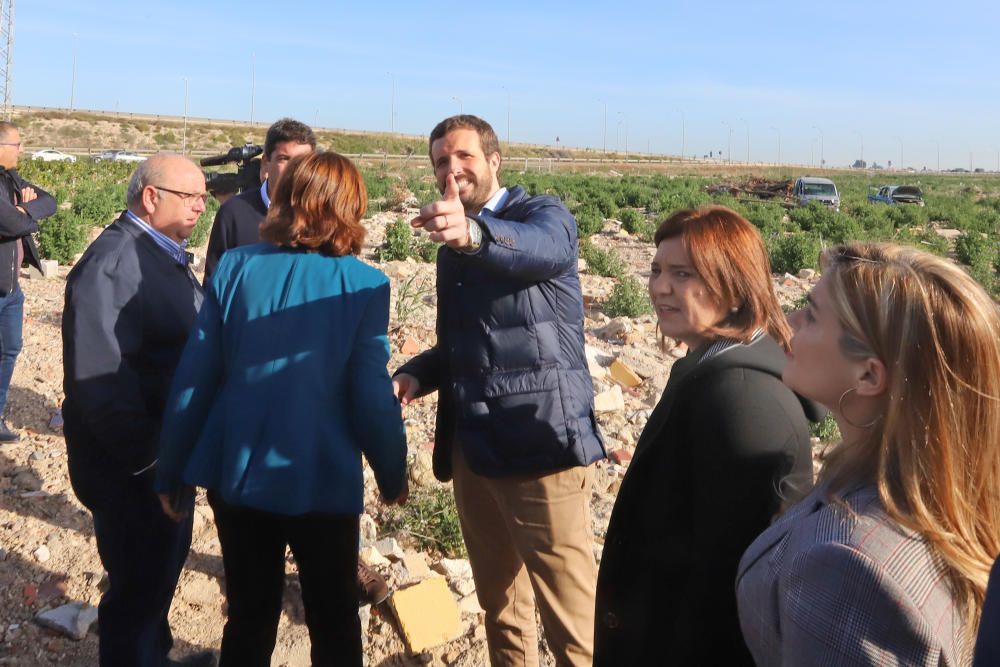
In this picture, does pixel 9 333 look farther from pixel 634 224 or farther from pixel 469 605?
pixel 634 224

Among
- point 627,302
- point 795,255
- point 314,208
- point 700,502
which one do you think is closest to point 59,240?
point 627,302

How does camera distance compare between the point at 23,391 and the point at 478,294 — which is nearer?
the point at 478,294

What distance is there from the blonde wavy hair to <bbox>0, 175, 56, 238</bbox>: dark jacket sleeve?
4752 mm

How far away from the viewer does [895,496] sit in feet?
4.09

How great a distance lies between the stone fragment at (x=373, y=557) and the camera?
384 cm

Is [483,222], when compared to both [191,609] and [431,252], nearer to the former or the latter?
[191,609]

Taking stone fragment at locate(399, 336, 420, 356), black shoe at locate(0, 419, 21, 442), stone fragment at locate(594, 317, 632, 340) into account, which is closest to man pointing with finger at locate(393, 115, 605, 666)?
black shoe at locate(0, 419, 21, 442)

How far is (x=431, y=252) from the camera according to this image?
1195cm

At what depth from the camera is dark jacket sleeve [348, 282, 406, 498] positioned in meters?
2.38

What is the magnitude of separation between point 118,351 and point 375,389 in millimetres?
833

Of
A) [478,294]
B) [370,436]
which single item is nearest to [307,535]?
[370,436]

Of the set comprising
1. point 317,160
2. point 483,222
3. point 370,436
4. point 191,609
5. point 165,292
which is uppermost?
point 317,160

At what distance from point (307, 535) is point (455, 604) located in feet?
4.21

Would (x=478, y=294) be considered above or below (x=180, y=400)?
above
